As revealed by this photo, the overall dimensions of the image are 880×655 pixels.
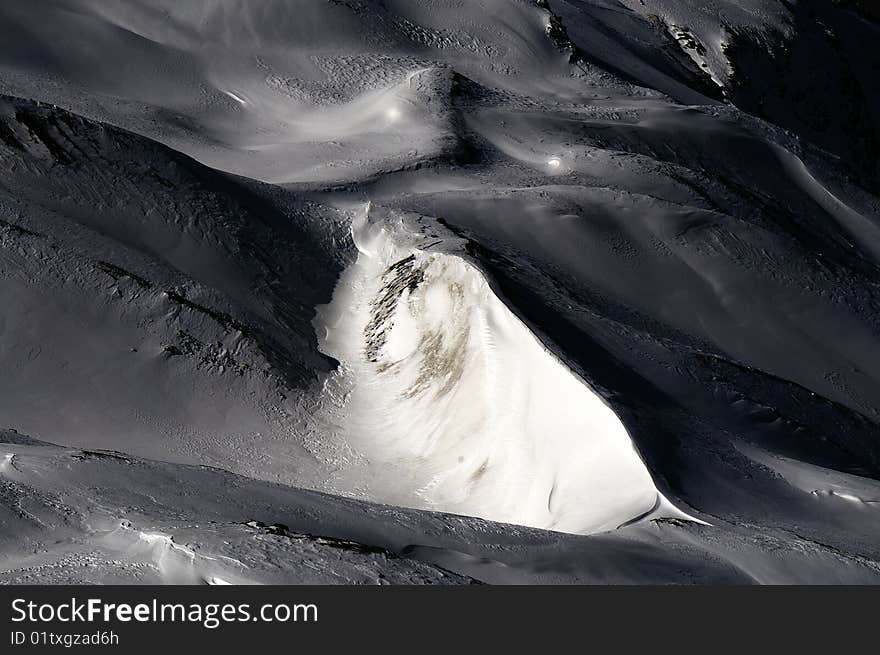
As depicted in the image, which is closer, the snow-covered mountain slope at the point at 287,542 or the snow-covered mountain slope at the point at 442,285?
the snow-covered mountain slope at the point at 287,542

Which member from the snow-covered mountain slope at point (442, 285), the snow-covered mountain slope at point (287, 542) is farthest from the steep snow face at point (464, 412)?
the snow-covered mountain slope at point (287, 542)

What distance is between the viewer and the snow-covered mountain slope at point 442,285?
9.28 m

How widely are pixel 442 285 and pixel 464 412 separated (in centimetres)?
187

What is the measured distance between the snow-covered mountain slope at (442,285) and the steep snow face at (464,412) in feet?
0.10

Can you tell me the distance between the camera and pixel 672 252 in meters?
14.7

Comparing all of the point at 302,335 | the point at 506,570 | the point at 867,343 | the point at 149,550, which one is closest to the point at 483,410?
the point at 302,335

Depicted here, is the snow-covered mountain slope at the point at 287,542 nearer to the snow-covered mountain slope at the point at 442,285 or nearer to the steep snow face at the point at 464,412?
the snow-covered mountain slope at the point at 442,285

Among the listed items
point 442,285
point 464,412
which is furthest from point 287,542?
point 442,285

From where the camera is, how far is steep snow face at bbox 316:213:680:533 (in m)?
9.06

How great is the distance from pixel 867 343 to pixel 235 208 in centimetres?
711

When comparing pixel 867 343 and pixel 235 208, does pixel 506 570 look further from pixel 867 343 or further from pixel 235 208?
pixel 867 343

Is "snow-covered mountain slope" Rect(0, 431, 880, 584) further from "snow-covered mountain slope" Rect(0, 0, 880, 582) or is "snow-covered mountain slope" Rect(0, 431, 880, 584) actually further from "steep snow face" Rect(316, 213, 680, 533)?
"steep snow face" Rect(316, 213, 680, 533)

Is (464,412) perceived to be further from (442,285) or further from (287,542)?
(287,542)

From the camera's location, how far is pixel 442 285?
12070 millimetres
